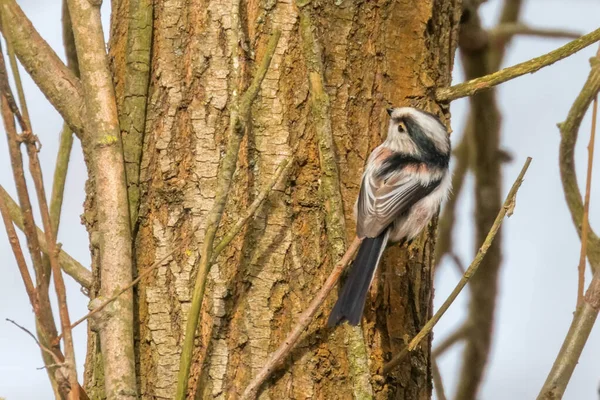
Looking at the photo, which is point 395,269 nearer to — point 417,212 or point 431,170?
point 417,212

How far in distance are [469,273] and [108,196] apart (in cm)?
114

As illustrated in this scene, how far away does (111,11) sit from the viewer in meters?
3.00

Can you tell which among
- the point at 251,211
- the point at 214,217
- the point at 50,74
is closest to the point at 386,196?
the point at 251,211

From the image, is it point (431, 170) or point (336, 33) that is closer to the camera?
point (336, 33)

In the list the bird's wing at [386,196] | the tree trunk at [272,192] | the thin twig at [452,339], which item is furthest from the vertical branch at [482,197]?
the tree trunk at [272,192]

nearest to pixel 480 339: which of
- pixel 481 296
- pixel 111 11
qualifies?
pixel 481 296

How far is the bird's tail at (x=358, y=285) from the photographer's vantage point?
2506 millimetres

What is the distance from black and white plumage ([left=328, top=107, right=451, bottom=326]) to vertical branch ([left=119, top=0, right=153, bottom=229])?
74 cm

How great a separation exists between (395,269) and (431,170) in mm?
772

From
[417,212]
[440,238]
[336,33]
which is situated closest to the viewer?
[336,33]

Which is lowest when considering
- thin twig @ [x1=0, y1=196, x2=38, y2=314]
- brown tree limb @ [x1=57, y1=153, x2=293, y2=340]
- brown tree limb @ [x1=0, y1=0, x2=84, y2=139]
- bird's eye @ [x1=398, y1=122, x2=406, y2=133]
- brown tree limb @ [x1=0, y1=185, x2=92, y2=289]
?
thin twig @ [x1=0, y1=196, x2=38, y2=314]

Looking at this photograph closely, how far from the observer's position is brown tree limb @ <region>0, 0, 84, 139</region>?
2.73 metres

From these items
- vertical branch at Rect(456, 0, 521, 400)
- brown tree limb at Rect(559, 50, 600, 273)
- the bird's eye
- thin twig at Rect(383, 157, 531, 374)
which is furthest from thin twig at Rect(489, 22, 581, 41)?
thin twig at Rect(383, 157, 531, 374)

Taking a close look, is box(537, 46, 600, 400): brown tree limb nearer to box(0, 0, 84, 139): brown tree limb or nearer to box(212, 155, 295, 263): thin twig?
box(212, 155, 295, 263): thin twig
